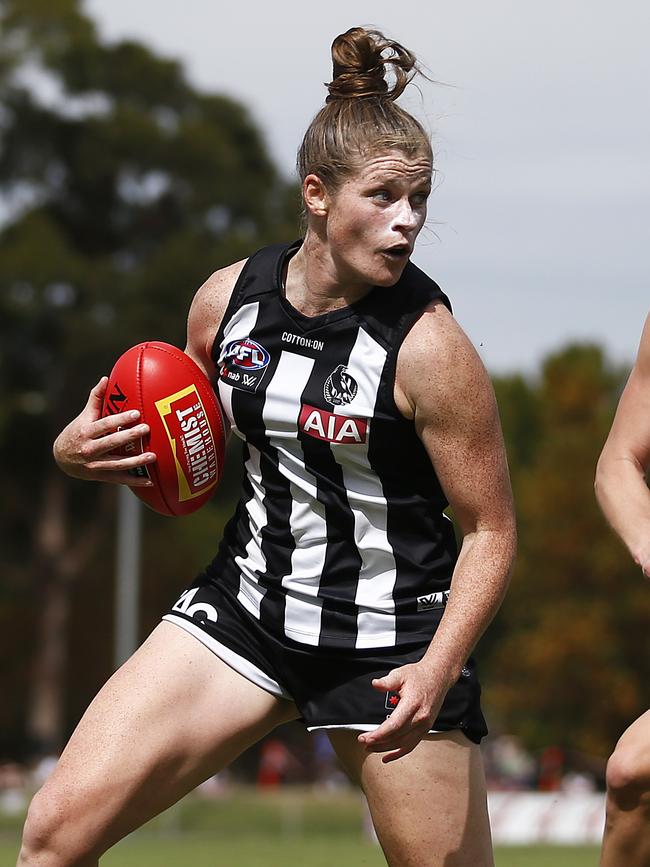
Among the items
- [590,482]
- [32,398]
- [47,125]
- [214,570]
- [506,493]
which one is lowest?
[590,482]

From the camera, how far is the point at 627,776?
4270 mm

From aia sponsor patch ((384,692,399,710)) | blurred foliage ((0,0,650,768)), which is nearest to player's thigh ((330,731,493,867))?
aia sponsor patch ((384,692,399,710))

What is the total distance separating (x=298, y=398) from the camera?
440 centimetres

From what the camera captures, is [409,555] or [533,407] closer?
[409,555]

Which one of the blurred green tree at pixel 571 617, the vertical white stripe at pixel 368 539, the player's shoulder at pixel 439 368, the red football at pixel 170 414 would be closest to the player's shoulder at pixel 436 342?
the player's shoulder at pixel 439 368

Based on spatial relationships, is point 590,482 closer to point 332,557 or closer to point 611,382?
point 611,382

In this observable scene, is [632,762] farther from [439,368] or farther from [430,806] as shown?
[439,368]

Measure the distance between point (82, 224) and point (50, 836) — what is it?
33.9 m

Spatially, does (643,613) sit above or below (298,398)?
below

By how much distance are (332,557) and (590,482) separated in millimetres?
36887

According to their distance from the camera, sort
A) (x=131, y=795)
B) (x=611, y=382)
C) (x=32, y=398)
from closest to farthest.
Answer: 1. (x=131, y=795)
2. (x=32, y=398)
3. (x=611, y=382)

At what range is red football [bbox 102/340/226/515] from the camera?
4.73 m

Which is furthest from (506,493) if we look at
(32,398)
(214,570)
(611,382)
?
(611,382)

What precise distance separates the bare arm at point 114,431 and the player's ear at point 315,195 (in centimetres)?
38
